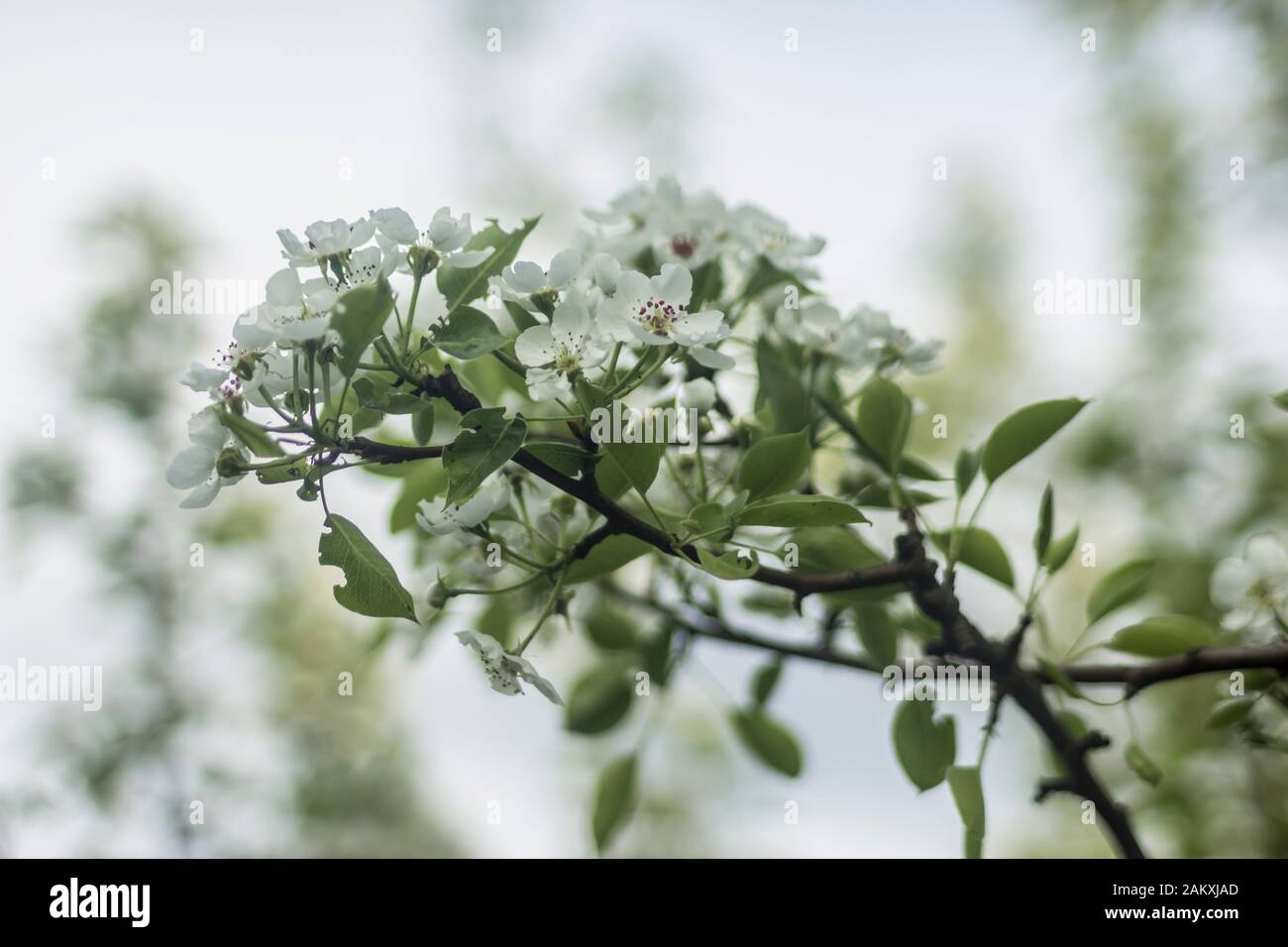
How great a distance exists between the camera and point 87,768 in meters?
2.41

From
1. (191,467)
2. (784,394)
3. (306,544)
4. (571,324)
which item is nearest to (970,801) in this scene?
(784,394)

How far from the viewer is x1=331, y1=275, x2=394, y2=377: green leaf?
42cm

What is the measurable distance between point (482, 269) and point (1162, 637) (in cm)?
53

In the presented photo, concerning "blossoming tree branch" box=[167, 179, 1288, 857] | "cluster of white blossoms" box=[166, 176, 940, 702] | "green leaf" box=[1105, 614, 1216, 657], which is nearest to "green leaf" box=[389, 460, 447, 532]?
"blossoming tree branch" box=[167, 179, 1288, 857]

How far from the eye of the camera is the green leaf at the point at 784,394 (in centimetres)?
64

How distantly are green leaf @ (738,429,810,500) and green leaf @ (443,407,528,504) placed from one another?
0.15 m

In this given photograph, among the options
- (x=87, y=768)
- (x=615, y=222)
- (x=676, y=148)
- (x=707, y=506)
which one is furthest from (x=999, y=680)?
(x=676, y=148)

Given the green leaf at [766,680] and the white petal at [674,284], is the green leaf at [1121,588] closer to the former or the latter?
the green leaf at [766,680]

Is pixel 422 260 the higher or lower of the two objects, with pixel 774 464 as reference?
higher

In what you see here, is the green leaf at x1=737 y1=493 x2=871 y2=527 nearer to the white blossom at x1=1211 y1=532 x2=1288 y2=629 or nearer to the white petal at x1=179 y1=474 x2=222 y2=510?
the white petal at x1=179 y1=474 x2=222 y2=510

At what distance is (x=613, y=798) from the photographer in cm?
89

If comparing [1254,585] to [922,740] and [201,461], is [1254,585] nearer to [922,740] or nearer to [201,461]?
[922,740]

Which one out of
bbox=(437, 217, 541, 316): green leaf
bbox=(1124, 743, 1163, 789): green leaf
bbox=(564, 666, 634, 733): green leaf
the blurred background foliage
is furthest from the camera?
the blurred background foliage
